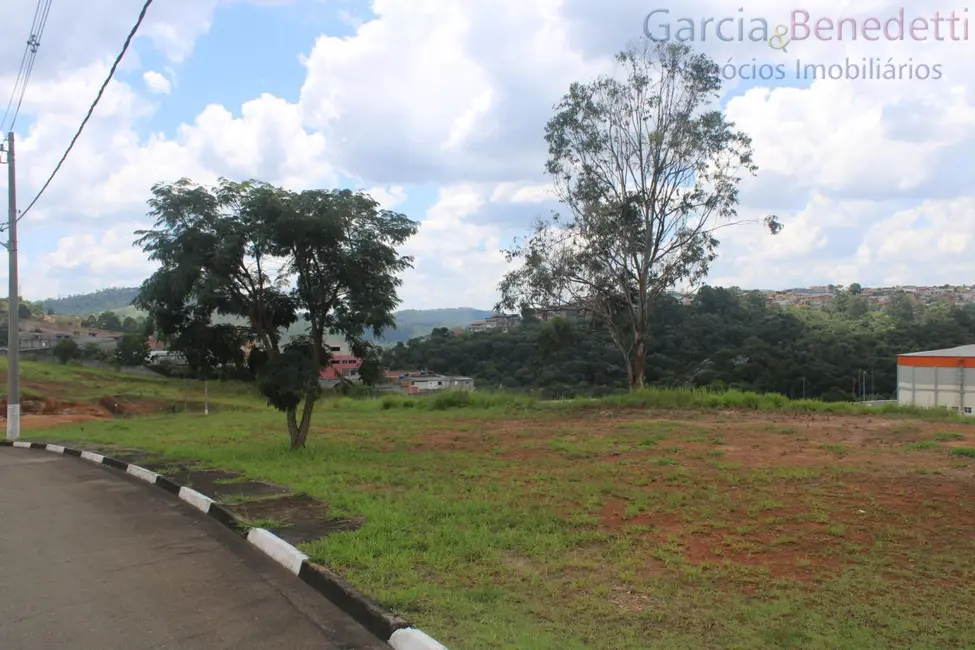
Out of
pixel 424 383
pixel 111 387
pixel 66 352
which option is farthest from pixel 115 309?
pixel 424 383

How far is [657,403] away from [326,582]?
15659 millimetres

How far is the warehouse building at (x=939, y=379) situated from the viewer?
20.6 meters

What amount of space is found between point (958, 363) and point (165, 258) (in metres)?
20.2

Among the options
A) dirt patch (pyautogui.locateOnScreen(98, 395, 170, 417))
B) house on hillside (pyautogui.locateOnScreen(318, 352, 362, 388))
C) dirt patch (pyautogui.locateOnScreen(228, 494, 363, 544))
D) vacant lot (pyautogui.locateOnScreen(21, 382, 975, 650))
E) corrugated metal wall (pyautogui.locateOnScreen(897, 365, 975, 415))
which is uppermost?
house on hillside (pyautogui.locateOnScreen(318, 352, 362, 388))

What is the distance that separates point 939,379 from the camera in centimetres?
2136

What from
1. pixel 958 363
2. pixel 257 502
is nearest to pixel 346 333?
pixel 257 502

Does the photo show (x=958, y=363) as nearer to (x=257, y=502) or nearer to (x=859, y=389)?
(x=859, y=389)

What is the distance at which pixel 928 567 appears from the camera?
5281mm

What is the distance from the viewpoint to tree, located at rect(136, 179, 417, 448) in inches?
458

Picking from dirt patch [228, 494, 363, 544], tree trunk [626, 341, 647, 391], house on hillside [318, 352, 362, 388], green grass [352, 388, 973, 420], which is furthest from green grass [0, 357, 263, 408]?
dirt patch [228, 494, 363, 544]

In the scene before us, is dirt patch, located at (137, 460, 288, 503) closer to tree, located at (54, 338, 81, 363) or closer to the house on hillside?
the house on hillside

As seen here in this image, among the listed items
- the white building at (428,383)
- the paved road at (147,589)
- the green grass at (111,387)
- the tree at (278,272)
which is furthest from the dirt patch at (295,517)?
the green grass at (111,387)

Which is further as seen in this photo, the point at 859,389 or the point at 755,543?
the point at 859,389

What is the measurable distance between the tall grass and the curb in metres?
13.1
